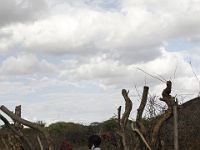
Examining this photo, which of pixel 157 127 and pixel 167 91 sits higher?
pixel 167 91

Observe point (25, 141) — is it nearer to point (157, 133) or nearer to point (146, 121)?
point (157, 133)

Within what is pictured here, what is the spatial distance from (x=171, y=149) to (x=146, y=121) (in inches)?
90.0

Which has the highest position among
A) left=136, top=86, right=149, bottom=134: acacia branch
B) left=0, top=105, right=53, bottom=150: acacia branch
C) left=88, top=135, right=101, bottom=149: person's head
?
left=136, top=86, right=149, bottom=134: acacia branch

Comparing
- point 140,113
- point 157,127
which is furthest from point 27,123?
point 140,113

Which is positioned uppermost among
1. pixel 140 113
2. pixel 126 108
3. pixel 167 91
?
pixel 167 91

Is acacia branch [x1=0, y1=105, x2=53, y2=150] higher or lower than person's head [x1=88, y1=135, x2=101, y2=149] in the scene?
higher

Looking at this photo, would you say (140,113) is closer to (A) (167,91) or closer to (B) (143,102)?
(B) (143,102)

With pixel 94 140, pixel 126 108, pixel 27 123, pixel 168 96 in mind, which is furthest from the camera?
pixel 126 108

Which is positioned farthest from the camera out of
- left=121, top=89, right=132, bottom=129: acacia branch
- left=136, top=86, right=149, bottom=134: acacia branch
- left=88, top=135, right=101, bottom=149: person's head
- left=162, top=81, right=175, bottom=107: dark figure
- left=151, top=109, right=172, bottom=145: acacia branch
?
left=121, top=89, right=132, bottom=129: acacia branch

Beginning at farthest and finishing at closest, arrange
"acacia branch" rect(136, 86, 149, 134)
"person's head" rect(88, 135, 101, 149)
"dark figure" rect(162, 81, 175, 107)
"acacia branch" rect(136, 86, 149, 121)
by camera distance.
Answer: "acacia branch" rect(136, 86, 149, 121) < "acacia branch" rect(136, 86, 149, 134) < "dark figure" rect(162, 81, 175, 107) < "person's head" rect(88, 135, 101, 149)

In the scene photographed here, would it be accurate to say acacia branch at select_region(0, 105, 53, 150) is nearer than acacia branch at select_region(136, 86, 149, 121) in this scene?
Yes

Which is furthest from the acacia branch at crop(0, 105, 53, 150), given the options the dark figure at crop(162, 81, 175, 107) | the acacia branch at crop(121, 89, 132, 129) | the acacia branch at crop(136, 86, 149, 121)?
the acacia branch at crop(121, 89, 132, 129)

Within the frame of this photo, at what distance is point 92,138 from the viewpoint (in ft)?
31.6

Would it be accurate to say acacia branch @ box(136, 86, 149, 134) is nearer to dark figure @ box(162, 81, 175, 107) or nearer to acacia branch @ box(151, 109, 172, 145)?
acacia branch @ box(151, 109, 172, 145)
